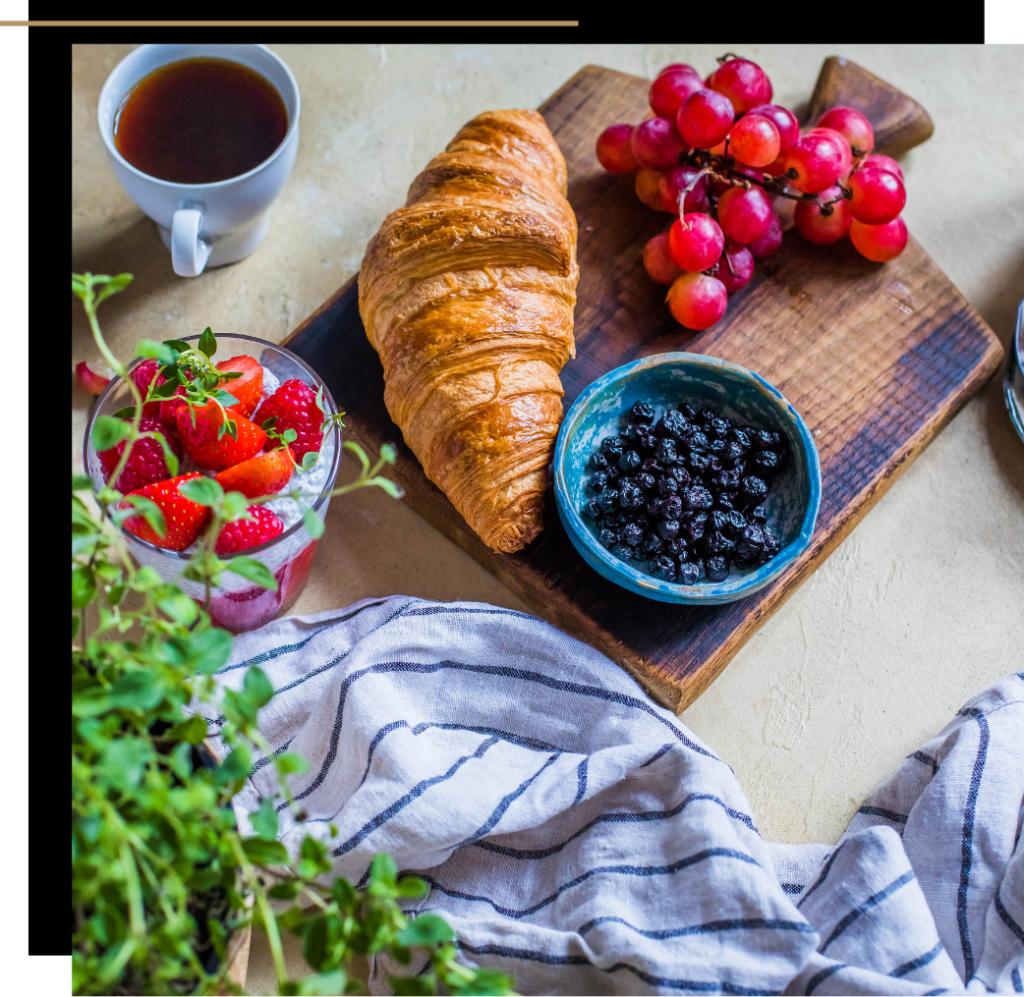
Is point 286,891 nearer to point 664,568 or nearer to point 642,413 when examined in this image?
point 664,568

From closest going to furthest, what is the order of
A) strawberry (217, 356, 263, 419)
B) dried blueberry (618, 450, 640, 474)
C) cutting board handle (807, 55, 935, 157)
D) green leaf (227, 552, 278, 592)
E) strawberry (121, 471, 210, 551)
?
1. green leaf (227, 552, 278, 592)
2. strawberry (121, 471, 210, 551)
3. strawberry (217, 356, 263, 419)
4. dried blueberry (618, 450, 640, 474)
5. cutting board handle (807, 55, 935, 157)

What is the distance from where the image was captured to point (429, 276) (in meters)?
1.48

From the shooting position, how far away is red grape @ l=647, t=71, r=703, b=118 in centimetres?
166

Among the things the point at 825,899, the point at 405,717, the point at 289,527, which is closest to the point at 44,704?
the point at 289,527

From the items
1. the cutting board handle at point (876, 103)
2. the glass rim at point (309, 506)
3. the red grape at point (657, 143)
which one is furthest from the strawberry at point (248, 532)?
the cutting board handle at point (876, 103)

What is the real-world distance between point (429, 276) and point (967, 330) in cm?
96

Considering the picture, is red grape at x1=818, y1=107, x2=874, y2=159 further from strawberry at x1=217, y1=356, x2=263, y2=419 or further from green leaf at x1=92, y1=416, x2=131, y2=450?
green leaf at x1=92, y1=416, x2=131, y2=450

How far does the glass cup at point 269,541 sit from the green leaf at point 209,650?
13.1 inches

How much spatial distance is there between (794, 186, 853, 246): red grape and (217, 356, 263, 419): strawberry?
97 centimetres

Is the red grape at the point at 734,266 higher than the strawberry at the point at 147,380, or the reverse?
the red grape at the point at 734,266

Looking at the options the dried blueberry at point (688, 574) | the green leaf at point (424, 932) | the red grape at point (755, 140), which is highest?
the red grape at point (755, 140)

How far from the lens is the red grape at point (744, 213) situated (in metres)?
1.61

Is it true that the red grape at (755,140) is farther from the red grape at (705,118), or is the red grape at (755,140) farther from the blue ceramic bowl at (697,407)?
the blue ceramic bowl at (697,407)

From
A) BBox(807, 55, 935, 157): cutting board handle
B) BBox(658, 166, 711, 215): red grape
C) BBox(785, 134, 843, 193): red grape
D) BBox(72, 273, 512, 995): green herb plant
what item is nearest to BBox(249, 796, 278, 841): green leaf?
BBox(72, 273, 512, 995): green herb plant
